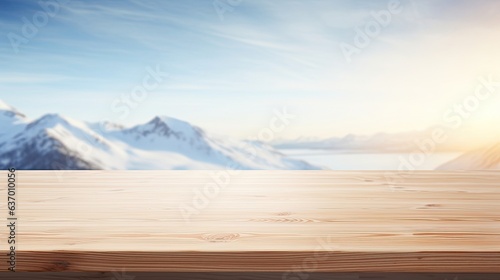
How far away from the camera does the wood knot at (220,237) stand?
0.82 metres

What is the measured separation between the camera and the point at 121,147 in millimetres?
4867

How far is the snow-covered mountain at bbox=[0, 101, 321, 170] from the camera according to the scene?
14.8 ft

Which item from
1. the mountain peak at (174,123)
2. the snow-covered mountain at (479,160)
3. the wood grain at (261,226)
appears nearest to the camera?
the wood grain at (261,226)

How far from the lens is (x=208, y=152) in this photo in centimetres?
474

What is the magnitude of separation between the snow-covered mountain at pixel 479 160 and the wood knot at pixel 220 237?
12.0 ft

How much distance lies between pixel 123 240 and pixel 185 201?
329 millimetres

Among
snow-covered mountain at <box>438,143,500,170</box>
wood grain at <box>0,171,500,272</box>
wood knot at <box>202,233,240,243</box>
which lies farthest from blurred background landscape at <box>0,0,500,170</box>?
wood knot at <box>202,233,240,243</box>

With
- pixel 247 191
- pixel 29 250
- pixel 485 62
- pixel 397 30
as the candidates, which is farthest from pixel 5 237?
pixel 485 62

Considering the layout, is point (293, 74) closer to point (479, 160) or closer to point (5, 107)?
point (479, 160)

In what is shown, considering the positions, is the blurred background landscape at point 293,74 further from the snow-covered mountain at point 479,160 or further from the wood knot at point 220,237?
the wood knot at point 220,237

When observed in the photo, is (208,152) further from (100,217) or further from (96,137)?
(100,217)

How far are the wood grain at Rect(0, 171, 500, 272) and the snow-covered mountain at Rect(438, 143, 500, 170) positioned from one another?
303 cm

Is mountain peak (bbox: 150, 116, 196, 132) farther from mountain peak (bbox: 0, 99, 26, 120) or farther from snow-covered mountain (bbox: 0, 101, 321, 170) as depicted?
mountain peak (bbox: 0, 99, 26, 120)

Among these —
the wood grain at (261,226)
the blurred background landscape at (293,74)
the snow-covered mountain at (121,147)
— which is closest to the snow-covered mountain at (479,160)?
the blurred background landscape at (293,74)
